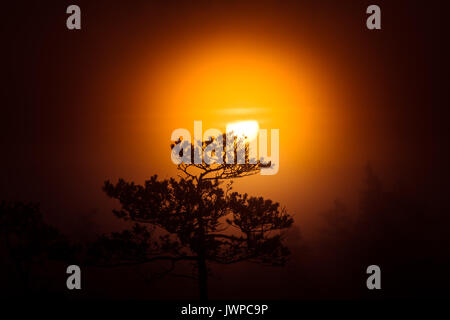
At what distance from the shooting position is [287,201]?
593 centimetres

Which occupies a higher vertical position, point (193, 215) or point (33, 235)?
point (193, 215)

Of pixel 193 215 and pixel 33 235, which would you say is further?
pixel 33 235

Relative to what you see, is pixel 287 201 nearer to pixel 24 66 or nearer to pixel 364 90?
pixel 364 90

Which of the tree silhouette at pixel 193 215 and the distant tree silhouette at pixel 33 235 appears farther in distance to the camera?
the distant tree silhouette at pixel 33 235

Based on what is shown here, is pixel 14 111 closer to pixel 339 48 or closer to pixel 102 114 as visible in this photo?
pixel 102 114

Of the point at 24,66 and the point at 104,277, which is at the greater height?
the point at 24,66

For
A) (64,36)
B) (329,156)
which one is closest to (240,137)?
(329,156)

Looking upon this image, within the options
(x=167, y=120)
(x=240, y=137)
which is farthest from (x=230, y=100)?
(x=240, y=137)

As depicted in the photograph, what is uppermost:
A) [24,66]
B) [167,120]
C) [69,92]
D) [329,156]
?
[24,66]

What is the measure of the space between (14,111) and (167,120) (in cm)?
225

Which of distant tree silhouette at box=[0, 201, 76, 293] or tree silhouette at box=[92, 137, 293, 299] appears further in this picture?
distant tree silhouette at box=[0, 201, 76, 293]
